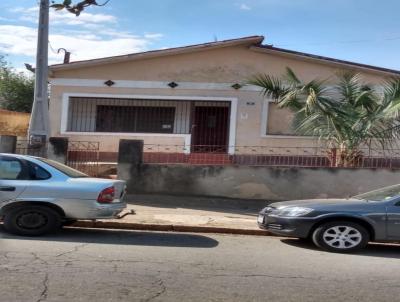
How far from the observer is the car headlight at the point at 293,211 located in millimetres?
8945

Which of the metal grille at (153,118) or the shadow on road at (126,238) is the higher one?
the metal grille at (153,118)

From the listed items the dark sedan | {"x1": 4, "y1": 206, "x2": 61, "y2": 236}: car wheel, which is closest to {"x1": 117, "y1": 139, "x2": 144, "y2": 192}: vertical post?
{"x1": 4, "y1": 206, "x2": 61, "y2": 236}: car wheel

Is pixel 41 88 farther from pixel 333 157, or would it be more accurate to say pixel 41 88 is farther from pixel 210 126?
pixel 333 157

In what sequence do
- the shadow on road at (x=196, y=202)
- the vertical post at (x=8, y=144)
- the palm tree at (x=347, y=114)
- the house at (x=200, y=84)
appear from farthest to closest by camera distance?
the house at (x=200, y=84)
the vertical post at (x=8, y=144)
the palm tree at (x=347, y=114)
the shadow on road at (x=196, y=202)

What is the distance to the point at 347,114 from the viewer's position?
1386 cm

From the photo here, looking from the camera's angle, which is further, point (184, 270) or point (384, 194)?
point (384, 194)

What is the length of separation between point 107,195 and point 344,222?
149 inches

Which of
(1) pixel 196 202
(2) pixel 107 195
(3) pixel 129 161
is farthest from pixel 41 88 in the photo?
(2) pixel 107 195

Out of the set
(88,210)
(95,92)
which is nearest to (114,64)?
(95,92)

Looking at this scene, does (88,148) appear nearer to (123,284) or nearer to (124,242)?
(124,242)

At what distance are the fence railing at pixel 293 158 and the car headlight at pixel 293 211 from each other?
4.92m

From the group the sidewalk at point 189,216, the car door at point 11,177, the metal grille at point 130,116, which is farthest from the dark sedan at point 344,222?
the metal grille at point 130,116

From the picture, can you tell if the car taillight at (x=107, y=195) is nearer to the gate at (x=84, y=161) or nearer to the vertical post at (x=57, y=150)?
the vertical post at (x=57, y=150)

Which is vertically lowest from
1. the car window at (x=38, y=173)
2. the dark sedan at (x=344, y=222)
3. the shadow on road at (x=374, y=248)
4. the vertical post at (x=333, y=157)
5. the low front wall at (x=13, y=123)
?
the shadow on road at (x=374, y=248)
